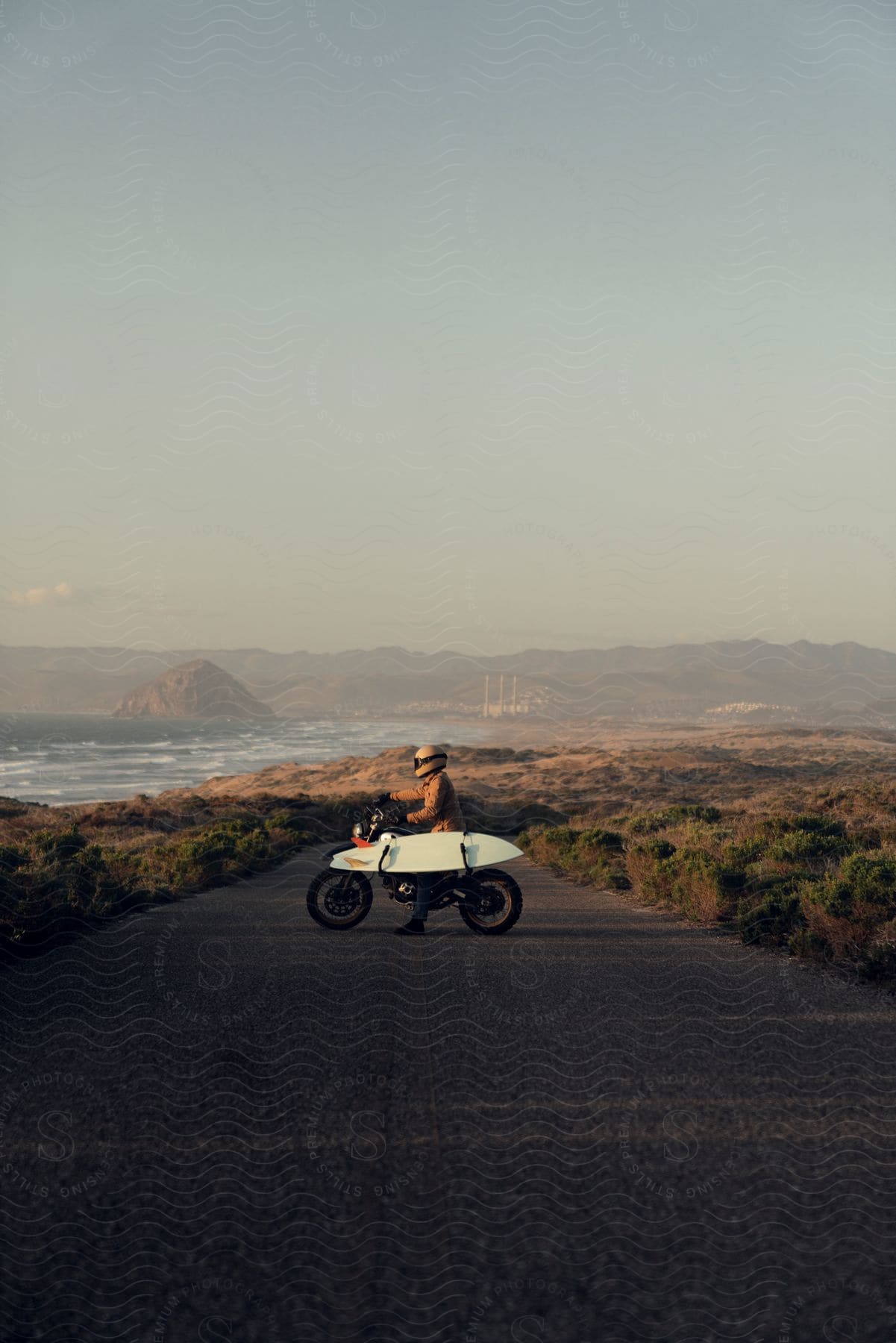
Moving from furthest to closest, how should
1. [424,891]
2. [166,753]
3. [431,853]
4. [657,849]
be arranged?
1. [166,753]
2. [657,849]
3. [424,891]
4. [431,853]

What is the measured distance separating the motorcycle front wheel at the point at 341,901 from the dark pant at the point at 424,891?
2.98ft

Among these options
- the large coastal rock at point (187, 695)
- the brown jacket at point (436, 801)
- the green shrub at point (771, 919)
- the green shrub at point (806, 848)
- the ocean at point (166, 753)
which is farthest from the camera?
the large coastal rock at point (187, 695)

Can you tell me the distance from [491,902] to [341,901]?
5.52 ft

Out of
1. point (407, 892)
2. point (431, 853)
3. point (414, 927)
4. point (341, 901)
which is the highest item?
point (431, 853)

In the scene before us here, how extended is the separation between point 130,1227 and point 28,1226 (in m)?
0.46

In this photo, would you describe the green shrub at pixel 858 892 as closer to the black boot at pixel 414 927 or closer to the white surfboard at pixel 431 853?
the white surfboard at pixel 431 853

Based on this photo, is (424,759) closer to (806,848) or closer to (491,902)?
(491,902)

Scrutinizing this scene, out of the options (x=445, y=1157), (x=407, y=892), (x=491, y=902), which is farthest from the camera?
(x=491, y=902)

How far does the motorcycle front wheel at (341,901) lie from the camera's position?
11281mm

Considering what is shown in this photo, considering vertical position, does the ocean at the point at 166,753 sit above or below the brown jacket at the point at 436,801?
below

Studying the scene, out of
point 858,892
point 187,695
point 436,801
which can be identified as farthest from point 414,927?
point 187,695

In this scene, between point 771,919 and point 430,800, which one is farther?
point 771,919

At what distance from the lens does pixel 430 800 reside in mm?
10312

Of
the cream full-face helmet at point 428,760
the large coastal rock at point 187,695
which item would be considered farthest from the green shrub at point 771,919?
the large coastal rock at point 187,695
